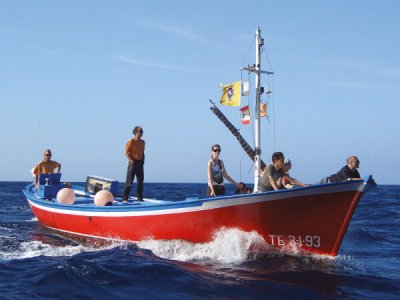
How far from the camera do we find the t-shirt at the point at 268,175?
9930mm

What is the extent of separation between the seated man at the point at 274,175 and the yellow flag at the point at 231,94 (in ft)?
6.12

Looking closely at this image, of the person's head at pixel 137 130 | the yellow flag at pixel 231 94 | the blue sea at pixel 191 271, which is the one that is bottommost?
the blue sea at pixel 191 271

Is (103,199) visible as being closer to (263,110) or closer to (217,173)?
(217,173)

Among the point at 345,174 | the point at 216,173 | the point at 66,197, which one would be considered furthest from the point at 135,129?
the point at 345,174

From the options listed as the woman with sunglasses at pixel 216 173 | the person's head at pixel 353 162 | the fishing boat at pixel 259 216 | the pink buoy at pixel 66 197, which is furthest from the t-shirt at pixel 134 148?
the person's head at pixel 353 162

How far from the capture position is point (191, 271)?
8.98 m

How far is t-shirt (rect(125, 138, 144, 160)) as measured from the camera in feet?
43.5

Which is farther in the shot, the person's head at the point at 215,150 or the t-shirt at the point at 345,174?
the person's head at the point at 215,150

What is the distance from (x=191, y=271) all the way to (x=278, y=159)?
110 inches

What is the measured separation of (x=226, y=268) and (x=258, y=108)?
3788mm

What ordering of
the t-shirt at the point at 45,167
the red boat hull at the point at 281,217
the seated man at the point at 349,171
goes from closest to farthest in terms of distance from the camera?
the red boat hull at the point at 281,217 → the seated man at the point at 349,171 → the t-shirt at the point at 45,167

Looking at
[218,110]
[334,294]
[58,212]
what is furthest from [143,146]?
[218,110]

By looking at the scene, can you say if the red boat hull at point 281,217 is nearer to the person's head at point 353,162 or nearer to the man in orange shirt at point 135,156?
the person's head at point 353,162

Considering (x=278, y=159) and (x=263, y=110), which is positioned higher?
(x=263, y=110)
